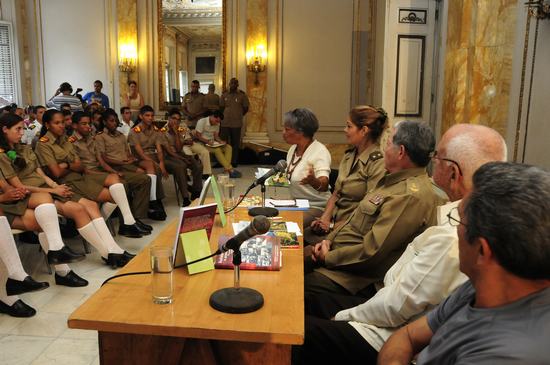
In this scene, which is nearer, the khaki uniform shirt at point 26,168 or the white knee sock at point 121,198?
the khaki uniform shirt at point 26,168

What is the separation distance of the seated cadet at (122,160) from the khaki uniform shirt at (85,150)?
0.42 ft

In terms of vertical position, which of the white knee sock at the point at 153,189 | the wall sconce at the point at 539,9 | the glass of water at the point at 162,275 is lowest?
the white knee sock at the point at 153,189

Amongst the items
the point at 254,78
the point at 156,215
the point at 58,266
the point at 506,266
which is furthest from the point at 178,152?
the point at 506,266

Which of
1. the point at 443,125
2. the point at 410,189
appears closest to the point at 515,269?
the point at 410,189

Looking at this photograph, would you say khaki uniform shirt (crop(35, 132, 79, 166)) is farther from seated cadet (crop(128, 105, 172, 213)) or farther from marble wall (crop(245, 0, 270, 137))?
marble wall (crop(245, 0, 270, 137))

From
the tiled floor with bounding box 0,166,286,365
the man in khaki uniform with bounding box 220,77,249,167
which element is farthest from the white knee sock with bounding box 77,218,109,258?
the man in khaki uniform with bounding box 220,77,249,167

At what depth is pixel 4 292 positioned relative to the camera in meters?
2.97

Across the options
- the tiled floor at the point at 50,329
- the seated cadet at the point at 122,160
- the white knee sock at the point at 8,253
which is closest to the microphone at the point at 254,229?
the tiled floor at the point at 50,329

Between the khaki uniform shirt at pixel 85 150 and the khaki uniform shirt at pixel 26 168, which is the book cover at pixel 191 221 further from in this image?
the khaki uniform shirt at pixel 85 150

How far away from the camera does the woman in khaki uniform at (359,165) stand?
2.85 meters

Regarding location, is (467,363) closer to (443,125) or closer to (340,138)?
(443,125)

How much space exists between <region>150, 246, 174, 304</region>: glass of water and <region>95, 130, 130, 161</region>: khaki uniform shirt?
155 inches

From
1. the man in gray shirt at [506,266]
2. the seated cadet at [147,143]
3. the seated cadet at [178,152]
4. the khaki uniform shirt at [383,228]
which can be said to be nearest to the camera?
the man in gray shirt at [506,266]

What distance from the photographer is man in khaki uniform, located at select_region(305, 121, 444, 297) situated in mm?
1976
